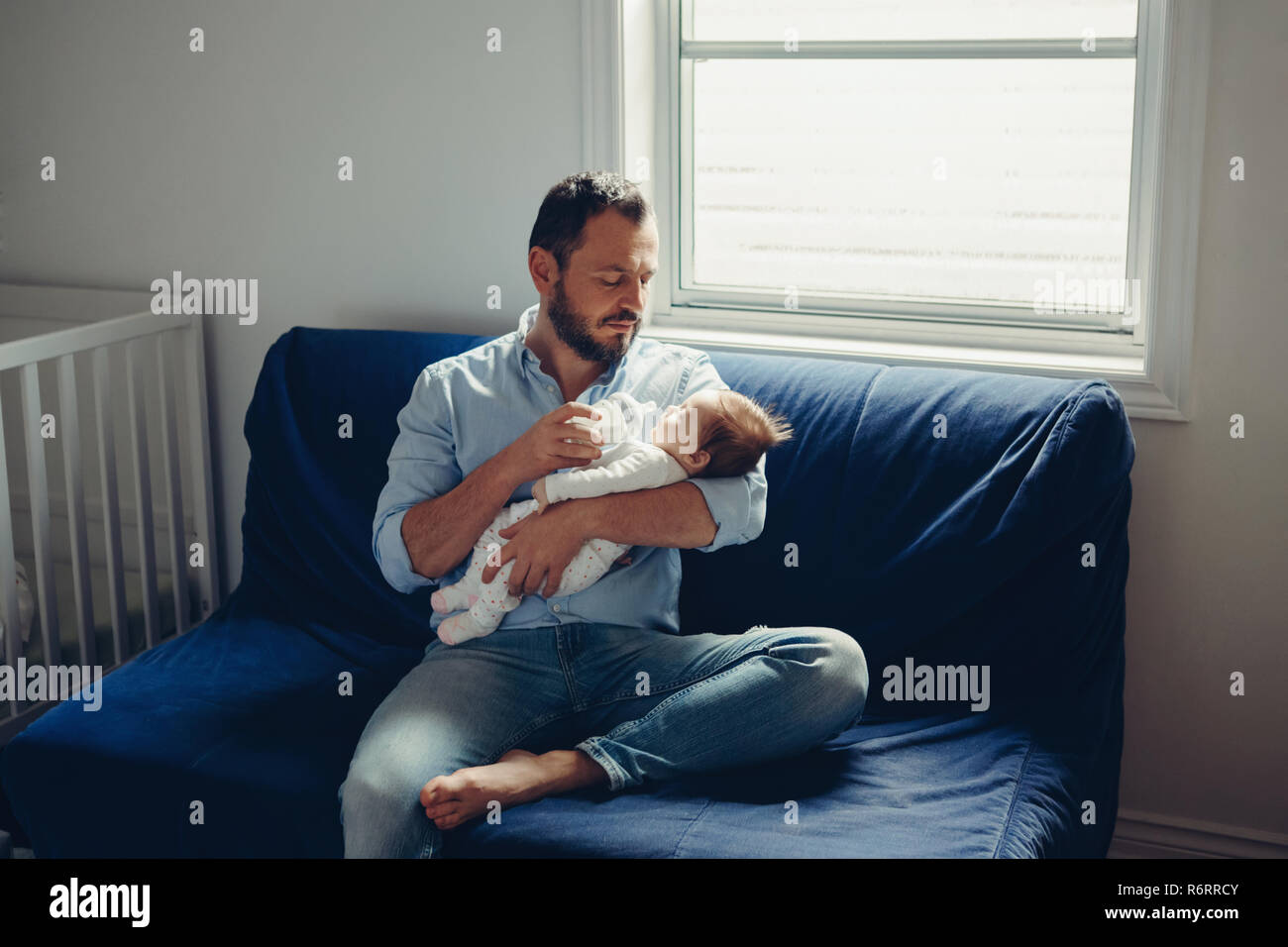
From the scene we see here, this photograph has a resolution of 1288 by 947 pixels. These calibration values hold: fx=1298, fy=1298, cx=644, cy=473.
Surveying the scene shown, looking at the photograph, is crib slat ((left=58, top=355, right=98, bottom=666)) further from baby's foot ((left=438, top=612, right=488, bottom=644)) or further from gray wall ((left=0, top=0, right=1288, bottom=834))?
baby's foot ((left=438, top=612, right=488, bottom=644))

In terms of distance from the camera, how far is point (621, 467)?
186 centimetres

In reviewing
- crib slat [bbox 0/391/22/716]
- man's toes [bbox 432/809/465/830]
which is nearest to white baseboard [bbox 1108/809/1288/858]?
man's toes [bbox 432/809/465/830]

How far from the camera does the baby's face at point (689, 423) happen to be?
186cm

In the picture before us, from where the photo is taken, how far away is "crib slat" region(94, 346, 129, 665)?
256cm

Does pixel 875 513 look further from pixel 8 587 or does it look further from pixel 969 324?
pixel 8 587

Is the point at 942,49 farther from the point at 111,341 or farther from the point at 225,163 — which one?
the point at 111,341

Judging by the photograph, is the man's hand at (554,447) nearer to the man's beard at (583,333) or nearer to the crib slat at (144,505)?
the man's beard at (583,333)

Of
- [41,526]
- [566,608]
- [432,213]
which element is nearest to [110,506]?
[41,526]

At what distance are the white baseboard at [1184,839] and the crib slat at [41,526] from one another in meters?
2.01

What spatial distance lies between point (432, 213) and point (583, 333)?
2.60ft

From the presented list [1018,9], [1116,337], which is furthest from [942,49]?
[1116,337]

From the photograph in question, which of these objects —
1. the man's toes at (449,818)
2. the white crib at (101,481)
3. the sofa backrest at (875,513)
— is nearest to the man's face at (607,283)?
the sofa backrest at (875,513)

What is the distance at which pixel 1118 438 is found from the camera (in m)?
1.96

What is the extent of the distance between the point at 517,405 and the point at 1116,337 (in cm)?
110
